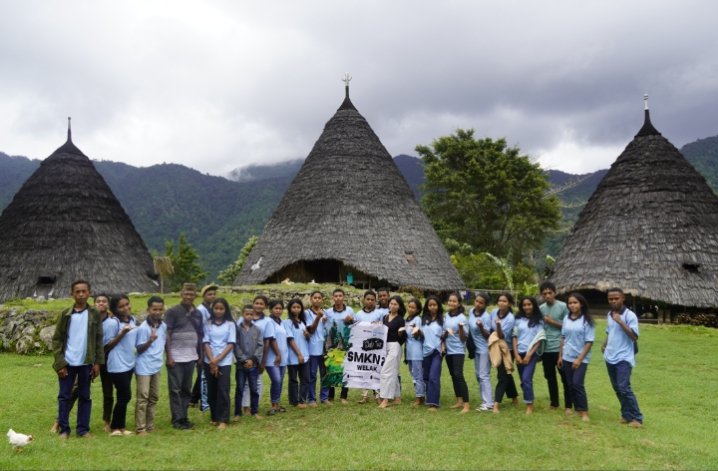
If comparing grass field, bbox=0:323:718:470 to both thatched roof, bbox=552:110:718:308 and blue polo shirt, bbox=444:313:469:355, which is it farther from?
thatched roof, bbox=552:110:718:308

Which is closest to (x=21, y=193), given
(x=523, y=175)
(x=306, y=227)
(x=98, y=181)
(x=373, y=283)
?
(x=98, y=181)

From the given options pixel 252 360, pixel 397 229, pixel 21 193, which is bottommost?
pixel 252 360

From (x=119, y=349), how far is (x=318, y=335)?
2.52 metres

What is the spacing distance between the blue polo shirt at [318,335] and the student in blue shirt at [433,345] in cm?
132

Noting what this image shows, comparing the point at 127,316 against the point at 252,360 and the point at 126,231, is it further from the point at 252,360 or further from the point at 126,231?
the point at 126,231

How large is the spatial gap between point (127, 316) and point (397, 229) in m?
15.9

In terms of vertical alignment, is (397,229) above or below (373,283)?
above

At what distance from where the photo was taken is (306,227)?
21.1 m

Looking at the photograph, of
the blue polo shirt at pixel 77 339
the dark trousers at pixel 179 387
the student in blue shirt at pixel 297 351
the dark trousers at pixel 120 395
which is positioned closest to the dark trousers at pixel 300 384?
the student in blue shirt at pixel 297 351

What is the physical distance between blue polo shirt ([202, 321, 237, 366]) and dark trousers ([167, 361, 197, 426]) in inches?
9.3

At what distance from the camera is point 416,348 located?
286 inches

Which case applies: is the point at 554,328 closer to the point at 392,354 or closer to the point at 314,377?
the point at 392,354

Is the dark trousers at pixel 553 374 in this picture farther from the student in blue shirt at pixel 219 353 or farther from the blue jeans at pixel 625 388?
the student in blue shirt at pixel 219 353

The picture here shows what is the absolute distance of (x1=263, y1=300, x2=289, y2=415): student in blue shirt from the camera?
693cm
